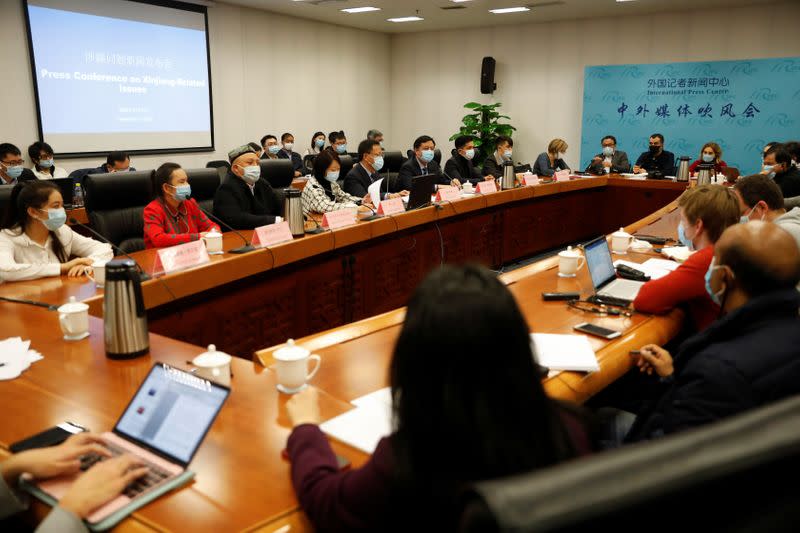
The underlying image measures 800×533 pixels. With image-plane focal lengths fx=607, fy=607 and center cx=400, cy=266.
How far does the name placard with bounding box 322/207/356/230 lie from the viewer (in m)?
3.46

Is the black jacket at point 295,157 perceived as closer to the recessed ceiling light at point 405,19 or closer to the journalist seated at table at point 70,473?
the recessed ceiling light at point 405,19

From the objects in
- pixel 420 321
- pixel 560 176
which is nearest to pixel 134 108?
pixel 560 176

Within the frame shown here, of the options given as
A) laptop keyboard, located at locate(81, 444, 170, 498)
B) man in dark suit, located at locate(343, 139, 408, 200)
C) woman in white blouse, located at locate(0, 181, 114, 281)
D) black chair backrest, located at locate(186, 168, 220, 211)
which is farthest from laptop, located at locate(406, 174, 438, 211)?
laptop keyboard, located at locate(81, 444, 170, 498)

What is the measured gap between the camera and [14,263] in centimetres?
242

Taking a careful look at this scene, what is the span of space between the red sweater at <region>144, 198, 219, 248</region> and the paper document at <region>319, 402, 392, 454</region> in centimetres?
207

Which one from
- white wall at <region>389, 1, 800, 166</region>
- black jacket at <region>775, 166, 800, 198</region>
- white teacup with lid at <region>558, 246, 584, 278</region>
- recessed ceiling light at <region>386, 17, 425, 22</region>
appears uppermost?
recessed ceiling light at <region>386, 17, 425, 22</region>

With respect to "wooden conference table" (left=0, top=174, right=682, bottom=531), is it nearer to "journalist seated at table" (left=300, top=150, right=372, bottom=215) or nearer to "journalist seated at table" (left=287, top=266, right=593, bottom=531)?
"journalist seated at table" (left=287, top=266, right=593, bottom=531)

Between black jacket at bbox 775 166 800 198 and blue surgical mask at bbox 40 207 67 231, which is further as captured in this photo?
black jacket at bbox 775 166 800 198

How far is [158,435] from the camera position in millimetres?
1164

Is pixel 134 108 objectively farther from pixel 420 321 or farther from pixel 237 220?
pixel 420 321

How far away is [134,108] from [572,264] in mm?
6001

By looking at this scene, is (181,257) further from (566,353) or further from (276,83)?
(276,83)

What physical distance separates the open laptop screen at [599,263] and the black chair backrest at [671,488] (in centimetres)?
193

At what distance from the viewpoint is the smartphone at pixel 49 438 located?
46.6 inches
